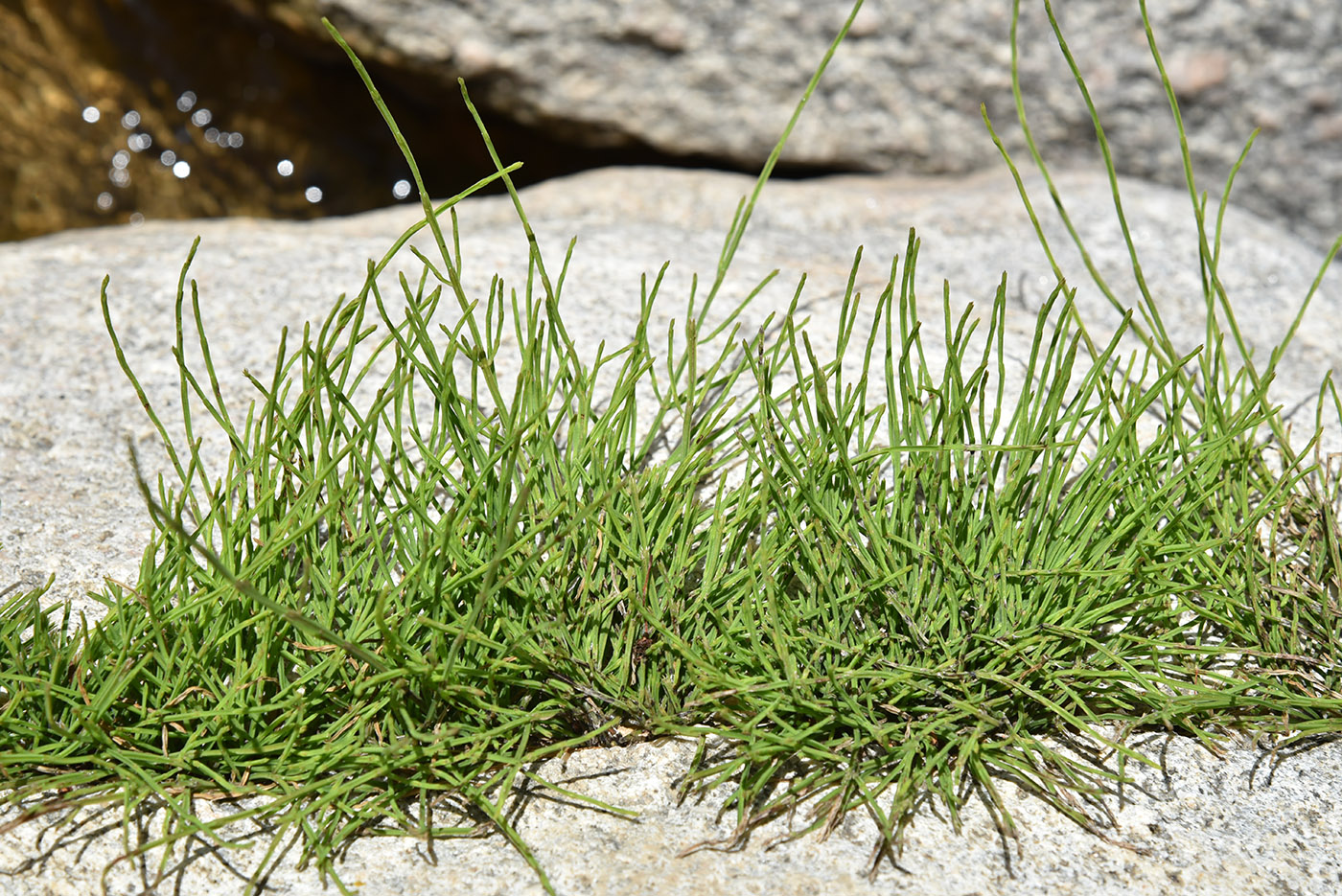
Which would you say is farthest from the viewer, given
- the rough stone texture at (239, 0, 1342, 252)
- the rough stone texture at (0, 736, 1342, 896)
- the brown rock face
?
the brown rock face

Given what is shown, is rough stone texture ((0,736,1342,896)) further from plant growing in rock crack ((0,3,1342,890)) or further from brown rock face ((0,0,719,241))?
brown rock face ((0,0,719,241))

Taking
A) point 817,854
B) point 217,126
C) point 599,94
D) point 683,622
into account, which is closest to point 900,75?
point 599,94

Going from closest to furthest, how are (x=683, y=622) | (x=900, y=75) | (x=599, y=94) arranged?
(x=683, y=622) < (x=900, y=75) < (x=599, y=94)

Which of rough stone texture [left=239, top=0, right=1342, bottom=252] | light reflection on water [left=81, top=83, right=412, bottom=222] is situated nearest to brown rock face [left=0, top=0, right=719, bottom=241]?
light reflection on water [left=81, top=83, right=412, bottom=222]

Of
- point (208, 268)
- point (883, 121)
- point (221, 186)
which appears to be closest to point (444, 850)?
point (208, 268)

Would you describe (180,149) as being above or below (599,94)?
below

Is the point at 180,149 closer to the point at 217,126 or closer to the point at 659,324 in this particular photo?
the point at 217,126
